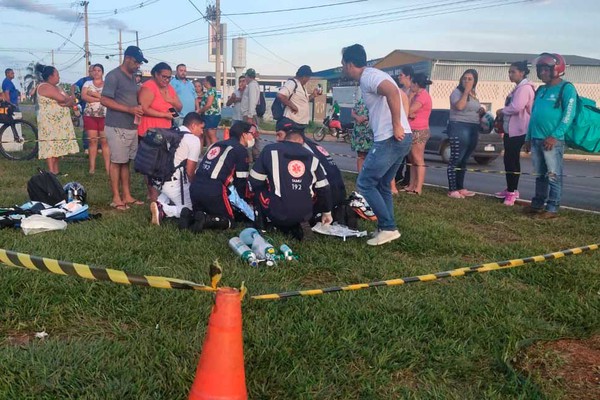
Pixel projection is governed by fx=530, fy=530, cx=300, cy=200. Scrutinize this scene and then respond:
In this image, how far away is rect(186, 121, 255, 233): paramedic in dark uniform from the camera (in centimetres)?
536

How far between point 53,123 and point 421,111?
5868 mm

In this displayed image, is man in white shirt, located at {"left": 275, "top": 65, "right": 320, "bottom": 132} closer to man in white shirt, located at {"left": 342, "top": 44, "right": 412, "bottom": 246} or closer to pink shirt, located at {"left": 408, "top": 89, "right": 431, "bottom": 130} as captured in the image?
pink shirt, located at {"left": 408, "top": 89, "right": 431, "bottom": 130}

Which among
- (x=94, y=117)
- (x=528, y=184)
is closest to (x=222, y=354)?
(x=94, y=117)

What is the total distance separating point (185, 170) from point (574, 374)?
4335mm

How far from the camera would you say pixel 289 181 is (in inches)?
198

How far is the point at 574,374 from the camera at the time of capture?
2826 mm

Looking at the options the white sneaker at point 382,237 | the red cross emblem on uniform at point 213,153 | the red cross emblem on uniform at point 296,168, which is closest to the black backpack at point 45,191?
the red cross emblem on uniform at point 213,153

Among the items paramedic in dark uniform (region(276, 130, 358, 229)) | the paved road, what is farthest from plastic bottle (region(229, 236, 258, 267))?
the paved road

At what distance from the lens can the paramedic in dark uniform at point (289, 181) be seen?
16.5 feet

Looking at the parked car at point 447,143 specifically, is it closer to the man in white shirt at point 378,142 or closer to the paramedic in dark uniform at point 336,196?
the paramedic in dark uniform at point 336,196

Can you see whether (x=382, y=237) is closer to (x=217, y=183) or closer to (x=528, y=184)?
(x=217, y=183)

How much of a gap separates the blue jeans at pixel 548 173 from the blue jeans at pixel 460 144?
1.43m

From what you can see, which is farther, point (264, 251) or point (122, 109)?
point (122, 109)

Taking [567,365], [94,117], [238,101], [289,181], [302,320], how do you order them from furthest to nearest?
[238,101] → [94,117] → [289,181] → [302,320] → [567,365]
